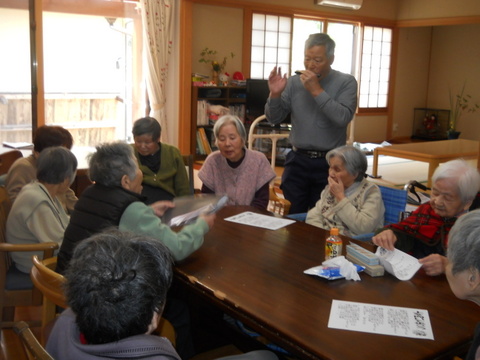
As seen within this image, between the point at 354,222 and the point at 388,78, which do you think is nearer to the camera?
the point at 354,222

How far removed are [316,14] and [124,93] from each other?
3465 mm

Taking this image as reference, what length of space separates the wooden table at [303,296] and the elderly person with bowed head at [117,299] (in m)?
→ 0.49

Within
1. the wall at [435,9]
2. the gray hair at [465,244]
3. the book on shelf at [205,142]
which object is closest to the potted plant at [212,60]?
the book on shelf at [205,142]

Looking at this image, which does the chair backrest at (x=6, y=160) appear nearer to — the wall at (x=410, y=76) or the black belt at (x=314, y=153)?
the black belt at (x=314, y=153)

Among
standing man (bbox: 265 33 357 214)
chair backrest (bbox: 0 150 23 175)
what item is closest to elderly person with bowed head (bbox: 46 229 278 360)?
standing man (bbox: 265 33 357 214)

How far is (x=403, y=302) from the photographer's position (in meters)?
1.74

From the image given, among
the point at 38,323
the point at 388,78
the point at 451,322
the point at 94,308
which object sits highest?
the point at 388,78

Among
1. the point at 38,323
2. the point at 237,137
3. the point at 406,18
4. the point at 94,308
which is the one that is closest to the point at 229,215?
the point at 237,137

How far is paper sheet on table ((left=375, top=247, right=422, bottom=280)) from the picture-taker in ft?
6.40

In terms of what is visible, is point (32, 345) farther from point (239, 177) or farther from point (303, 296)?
point (239, 177)

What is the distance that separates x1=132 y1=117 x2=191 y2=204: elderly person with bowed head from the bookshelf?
3.31 metres

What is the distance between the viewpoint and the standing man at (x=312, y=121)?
126 inches

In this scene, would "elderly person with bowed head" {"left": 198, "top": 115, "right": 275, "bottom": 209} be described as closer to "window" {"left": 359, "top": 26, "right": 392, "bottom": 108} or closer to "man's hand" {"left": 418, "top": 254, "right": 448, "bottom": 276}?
"man's hand" {"left": 418, "top": 254, "right": 448, "bottom": 276}

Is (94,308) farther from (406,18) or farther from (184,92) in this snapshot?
(406,18)
